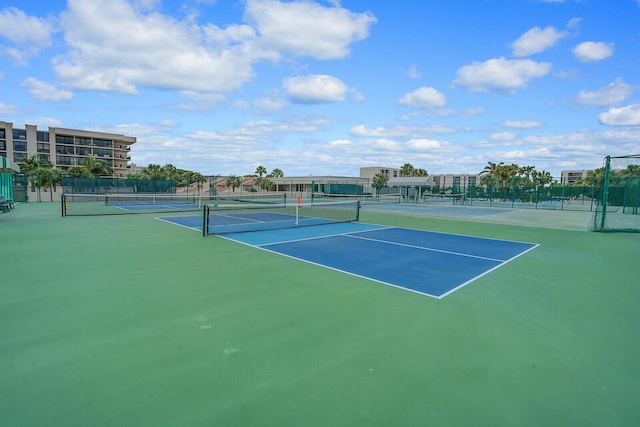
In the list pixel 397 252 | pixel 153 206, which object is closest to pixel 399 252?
pixel 397 252

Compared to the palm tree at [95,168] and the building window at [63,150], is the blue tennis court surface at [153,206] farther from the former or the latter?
the building window at [63,150]

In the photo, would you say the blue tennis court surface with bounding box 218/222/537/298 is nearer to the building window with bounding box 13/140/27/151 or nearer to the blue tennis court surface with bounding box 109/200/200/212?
the blue tennis court surface with bounding box 109/200/200/212

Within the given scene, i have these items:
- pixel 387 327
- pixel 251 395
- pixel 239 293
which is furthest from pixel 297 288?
pixel 251 395

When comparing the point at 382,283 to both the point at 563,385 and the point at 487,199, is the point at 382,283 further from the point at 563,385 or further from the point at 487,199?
the point at 487,199

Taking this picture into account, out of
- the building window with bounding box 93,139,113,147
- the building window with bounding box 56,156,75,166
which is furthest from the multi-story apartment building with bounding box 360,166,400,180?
the building window with bounding box 56,156,75,166

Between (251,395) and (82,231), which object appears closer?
→ (251,395)

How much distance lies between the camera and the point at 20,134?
66.9 m

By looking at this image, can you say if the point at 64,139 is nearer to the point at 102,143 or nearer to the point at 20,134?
the point at 102,143

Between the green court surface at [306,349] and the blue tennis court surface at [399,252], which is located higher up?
the blue tennis court surface at [399,252]

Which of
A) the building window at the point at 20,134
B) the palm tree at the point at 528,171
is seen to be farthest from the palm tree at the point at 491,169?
the building window at the point at 20,134

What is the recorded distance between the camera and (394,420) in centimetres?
251

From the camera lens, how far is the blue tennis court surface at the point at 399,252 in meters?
6.34

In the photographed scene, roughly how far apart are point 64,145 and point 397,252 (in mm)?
83440

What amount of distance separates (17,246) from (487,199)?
42.0m
